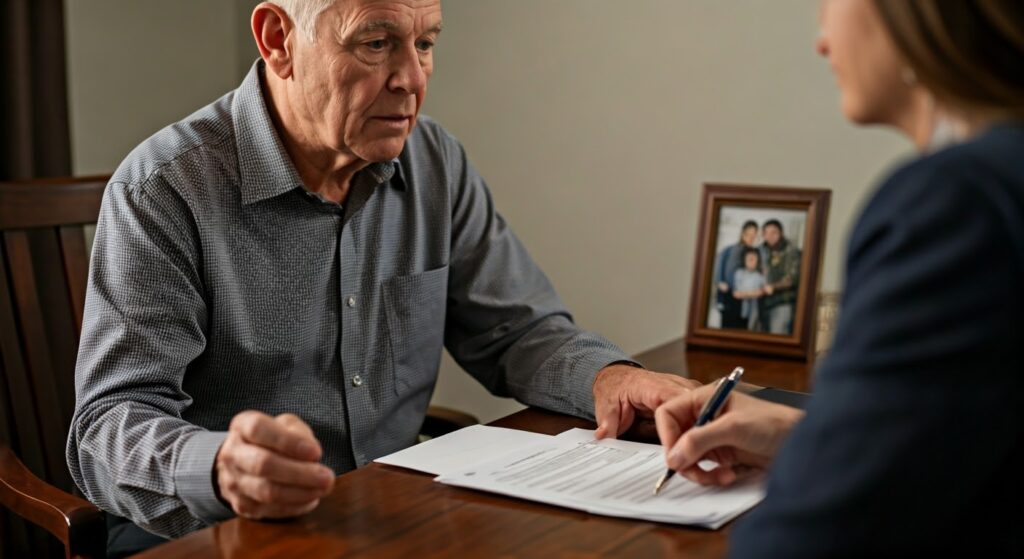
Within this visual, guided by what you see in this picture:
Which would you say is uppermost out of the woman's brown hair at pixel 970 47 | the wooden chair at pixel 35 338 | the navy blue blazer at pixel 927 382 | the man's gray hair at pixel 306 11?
the man's gray hair at pixel 306 11

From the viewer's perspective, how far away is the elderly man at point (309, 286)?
1.36 meters

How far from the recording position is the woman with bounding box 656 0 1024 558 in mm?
605

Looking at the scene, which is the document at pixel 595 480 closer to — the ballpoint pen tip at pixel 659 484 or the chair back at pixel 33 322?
the ballpoint pen tip at pixel 659 484

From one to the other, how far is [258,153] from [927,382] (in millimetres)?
1158

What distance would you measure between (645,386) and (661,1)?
1369mm

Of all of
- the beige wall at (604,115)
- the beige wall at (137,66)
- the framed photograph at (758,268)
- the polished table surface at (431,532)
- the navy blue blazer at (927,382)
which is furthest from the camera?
the beige wall at (137,66)

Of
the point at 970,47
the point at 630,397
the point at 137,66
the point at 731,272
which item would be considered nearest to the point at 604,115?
the point at 731,272

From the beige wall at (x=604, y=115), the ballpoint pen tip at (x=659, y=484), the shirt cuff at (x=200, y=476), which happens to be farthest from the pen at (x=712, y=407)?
the beige wall at (x=604, y=115)

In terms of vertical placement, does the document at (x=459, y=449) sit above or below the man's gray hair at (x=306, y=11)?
below

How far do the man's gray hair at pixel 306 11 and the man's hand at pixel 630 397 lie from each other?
0.63 m

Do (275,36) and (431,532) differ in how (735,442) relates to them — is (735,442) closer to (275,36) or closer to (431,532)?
(431,532)

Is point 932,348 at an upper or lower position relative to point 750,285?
upper

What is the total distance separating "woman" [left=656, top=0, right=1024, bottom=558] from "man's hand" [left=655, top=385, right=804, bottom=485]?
0.44 metres

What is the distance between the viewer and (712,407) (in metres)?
1.21
